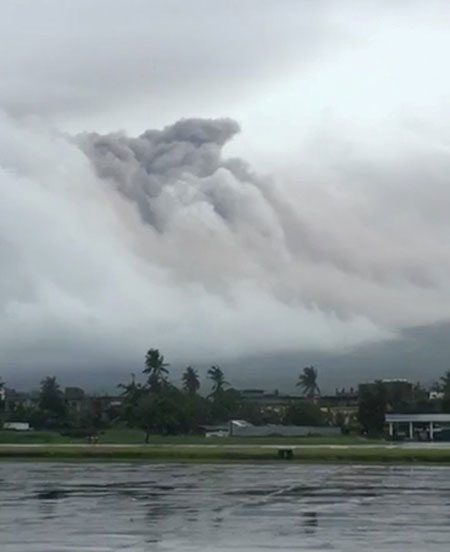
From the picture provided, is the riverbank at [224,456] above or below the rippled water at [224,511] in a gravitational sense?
above

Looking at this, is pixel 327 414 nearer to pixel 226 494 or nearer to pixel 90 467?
pixel 90 467

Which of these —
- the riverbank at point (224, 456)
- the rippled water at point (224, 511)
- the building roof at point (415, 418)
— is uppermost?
the building roof at point (415, 418)

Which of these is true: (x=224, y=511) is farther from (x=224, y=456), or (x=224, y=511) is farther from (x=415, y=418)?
(x=415, y=418)

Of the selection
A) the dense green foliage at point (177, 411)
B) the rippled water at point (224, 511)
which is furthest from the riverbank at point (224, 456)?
the dense green foliage at point (177, 411)

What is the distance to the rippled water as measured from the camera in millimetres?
22141

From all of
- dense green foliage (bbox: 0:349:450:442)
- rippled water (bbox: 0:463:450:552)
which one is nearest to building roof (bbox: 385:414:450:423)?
dense green foliage (bbox: 0:349:450:442)

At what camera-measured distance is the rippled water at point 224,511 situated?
72.6 ft

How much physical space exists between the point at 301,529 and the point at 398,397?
157 m

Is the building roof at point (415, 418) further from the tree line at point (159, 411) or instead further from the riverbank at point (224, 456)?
the riverbank at point (224, 456)

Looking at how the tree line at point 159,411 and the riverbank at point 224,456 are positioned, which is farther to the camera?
the tree line at point 159,411

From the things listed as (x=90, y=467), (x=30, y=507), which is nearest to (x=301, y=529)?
(x=30, y=507)

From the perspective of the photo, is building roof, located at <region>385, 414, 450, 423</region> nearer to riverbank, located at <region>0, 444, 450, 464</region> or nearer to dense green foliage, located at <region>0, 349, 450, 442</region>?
dense green foliage, located at <region>0, 349, 450, 442</region>

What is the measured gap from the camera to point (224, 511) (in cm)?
2880

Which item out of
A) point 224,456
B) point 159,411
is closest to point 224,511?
point 224,456
